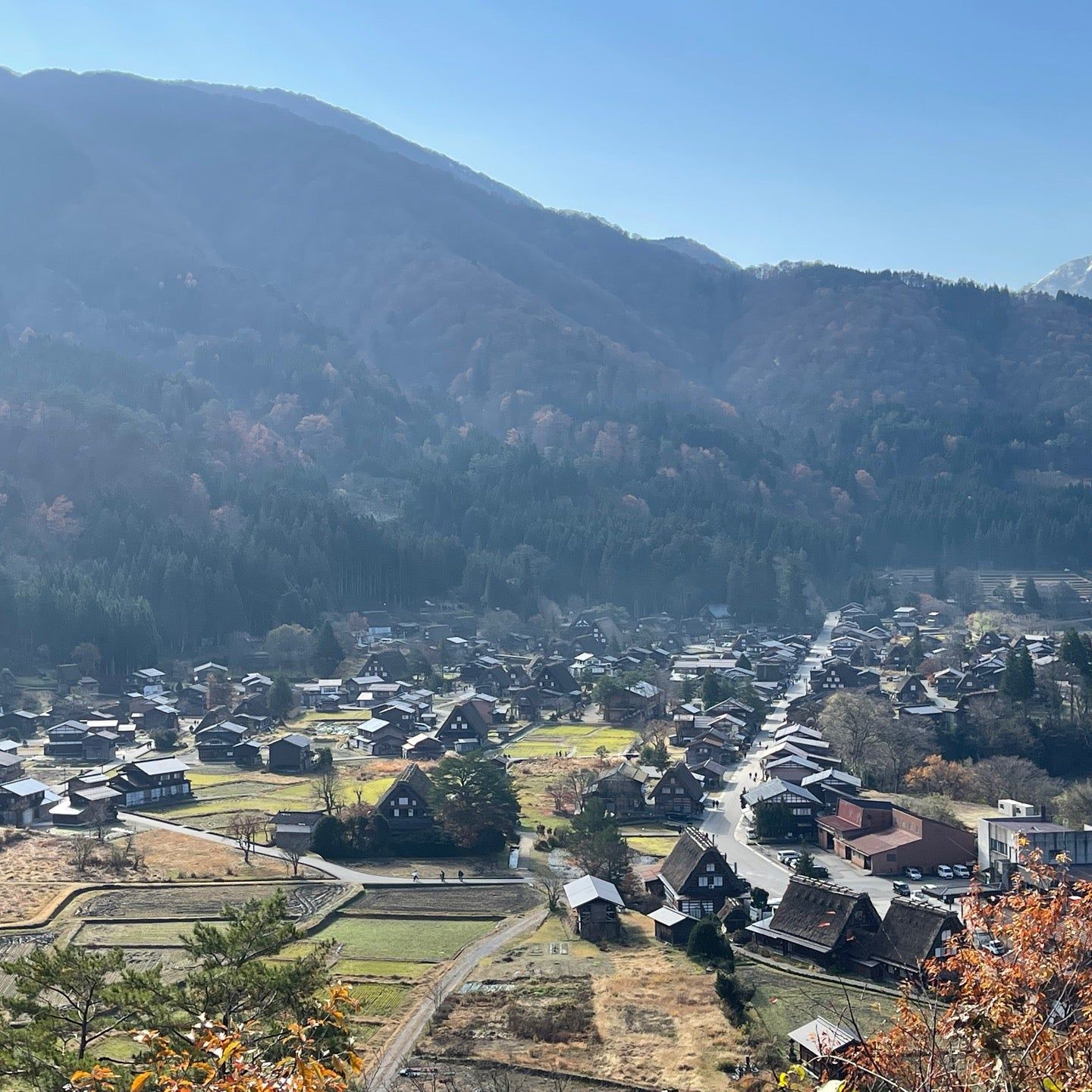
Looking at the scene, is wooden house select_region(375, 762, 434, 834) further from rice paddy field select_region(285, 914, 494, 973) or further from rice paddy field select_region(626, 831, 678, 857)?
rice paddy field select_region(285, 914, 494, 973)

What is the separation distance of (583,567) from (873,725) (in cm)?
6123

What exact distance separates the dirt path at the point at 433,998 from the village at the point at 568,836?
0.11 meters

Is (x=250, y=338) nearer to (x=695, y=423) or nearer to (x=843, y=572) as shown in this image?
(x=695, y=423)

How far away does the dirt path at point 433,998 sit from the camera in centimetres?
2092

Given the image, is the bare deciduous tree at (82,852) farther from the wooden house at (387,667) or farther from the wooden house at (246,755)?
the wooden house at (387,667)

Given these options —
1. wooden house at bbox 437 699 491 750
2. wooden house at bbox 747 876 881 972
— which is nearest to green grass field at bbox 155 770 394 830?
wooden house at bbox 437 699 491 750

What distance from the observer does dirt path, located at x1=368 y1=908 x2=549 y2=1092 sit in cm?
2092

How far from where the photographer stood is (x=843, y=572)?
12681 centimetres

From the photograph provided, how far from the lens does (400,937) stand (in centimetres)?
2891

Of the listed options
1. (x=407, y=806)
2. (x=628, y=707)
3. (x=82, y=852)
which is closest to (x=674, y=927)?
(x=407, y=806)

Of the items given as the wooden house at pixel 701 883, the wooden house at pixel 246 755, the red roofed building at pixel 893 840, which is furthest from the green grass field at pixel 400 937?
the wooden house at pixel 246 755

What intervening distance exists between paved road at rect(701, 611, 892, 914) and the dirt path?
7.74m

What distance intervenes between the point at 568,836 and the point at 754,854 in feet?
21.9

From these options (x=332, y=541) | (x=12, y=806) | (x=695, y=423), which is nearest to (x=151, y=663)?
(x=332, y=541)
